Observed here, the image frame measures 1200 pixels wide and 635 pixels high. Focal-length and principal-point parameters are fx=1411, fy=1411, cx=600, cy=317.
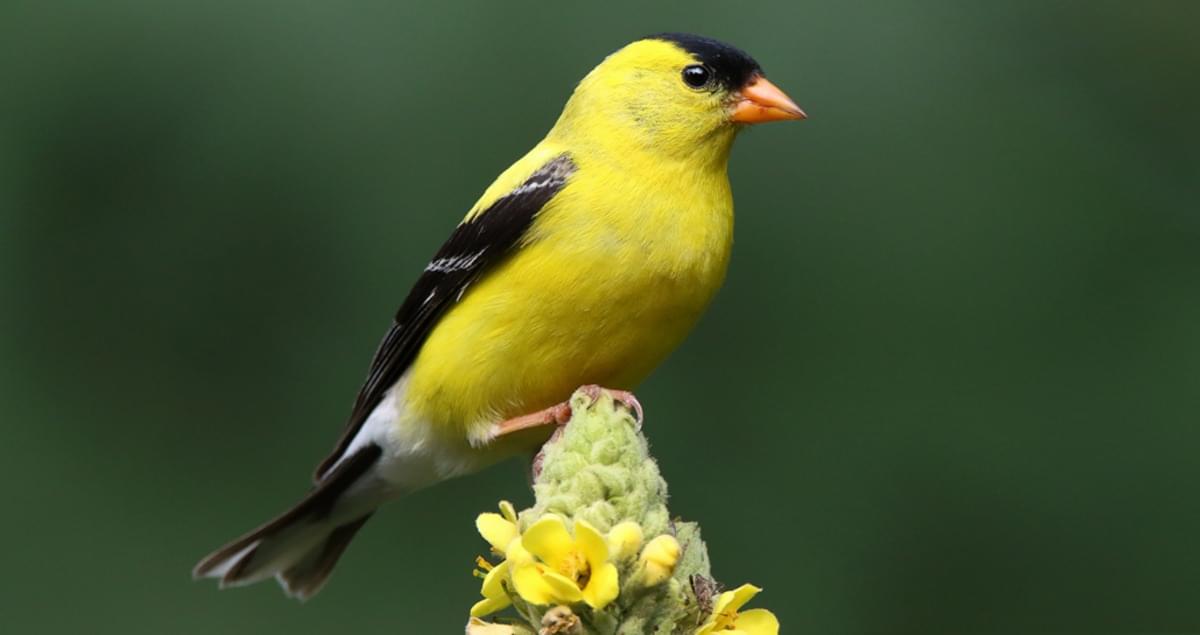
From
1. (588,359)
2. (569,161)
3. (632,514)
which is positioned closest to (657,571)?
(632,514)

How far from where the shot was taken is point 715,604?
45.4 inches

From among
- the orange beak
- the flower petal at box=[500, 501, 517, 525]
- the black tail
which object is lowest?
the black tail

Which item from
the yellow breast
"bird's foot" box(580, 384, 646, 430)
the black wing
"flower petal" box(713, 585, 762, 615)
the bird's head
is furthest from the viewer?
the bird's head

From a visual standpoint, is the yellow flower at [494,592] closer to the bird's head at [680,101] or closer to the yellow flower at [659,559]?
the yellow flower at [659,559]

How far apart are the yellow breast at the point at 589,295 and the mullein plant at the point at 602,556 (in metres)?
1.27

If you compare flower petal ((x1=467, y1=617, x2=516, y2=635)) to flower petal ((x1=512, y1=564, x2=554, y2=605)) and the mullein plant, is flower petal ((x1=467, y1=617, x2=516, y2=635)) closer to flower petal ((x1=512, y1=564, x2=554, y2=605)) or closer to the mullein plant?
the mullein plant

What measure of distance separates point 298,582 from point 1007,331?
1.70 meters

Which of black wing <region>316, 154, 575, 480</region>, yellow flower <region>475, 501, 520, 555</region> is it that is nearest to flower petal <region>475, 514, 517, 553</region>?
yellow flower <region>475, 501, 520, 555</region>

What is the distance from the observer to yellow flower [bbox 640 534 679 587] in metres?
1.10

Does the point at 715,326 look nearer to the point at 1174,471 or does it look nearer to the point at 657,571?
the point at 1174,471

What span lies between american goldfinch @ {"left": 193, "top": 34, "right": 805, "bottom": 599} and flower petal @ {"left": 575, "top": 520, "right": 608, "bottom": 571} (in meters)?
1.46

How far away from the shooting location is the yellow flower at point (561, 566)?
1.06 metres

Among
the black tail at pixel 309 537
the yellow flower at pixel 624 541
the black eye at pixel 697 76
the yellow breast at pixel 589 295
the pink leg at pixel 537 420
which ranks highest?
the black eye at pixel 697 76

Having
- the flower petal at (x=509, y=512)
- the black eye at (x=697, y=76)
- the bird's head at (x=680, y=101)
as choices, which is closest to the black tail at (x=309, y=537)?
the bird's head at (x=680, y=101)
